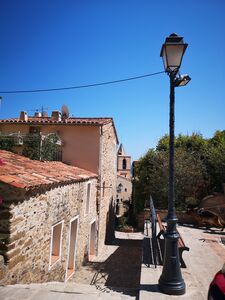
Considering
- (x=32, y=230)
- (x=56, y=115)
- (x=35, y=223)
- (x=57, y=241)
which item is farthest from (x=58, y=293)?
(x=56, y=115)

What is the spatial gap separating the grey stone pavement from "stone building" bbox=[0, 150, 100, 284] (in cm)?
71

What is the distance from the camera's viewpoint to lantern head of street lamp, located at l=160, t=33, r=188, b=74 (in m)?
4.98

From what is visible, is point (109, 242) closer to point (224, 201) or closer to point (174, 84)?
point (224, 201)

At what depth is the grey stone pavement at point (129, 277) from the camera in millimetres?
4855

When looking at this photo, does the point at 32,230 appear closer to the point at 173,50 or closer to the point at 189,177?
the point at 173,50

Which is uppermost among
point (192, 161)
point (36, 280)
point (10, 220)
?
point (192, 161)

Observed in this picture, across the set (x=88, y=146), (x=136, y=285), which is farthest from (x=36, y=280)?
(x=88, y=146)

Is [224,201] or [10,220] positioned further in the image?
[224,201]

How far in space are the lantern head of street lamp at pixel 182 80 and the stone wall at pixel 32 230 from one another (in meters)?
4.12

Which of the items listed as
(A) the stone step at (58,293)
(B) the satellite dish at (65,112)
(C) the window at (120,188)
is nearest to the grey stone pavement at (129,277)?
(A) the stone step at (58,293)

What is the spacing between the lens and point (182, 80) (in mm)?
5145

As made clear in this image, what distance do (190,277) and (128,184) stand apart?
43.6 meters

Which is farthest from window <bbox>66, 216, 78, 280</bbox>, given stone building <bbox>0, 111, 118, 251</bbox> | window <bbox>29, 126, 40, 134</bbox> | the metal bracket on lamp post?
the metal bracket on lamp post

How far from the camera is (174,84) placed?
5281 mm
